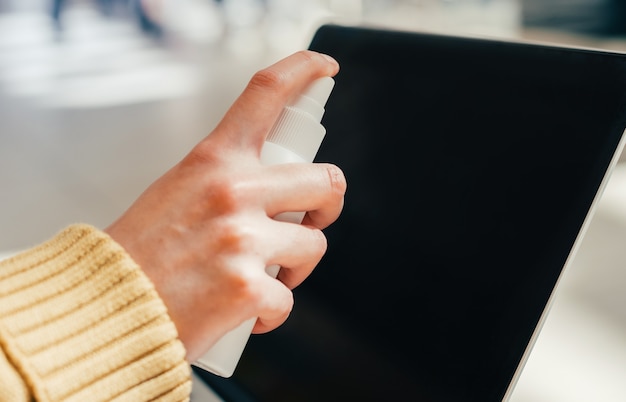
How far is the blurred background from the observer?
42cm

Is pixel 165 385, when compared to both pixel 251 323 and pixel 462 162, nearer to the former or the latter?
pixel 251 323

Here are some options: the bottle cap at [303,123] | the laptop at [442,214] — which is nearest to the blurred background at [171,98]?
the laptop at [442,214]

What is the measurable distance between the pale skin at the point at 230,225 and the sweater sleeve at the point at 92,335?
0.01 metres

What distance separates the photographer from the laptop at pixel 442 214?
291 millimetres

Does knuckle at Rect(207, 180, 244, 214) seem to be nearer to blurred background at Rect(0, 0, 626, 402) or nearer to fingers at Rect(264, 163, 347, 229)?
fingers at Rect(264, 163, 347, 229)

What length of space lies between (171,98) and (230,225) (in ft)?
3.78

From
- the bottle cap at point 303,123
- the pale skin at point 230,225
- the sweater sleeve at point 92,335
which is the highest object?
the bottle cap at point 303,123

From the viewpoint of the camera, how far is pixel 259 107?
262mm

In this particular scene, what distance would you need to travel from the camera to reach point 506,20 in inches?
88.0

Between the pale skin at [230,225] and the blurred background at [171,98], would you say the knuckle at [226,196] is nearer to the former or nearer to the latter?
the pale skin at [230,225]

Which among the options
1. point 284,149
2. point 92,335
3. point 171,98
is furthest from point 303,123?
point 171,98

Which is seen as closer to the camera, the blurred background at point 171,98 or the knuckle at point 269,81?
the knuckle at point 269,81

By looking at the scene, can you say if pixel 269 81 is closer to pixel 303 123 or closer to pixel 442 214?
pixel 303 123

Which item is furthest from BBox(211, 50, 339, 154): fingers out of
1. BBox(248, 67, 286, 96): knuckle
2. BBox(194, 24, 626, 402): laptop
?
BBox(194, 24, 626, 402): laptop
